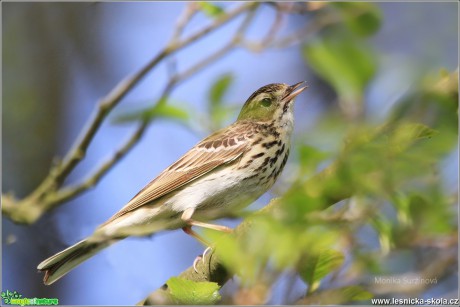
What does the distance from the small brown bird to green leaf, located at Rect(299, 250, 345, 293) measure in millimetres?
1500

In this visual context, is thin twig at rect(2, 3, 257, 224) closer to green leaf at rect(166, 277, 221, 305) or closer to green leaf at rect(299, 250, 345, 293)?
green leaf at rect(166, 277, 221, 305)

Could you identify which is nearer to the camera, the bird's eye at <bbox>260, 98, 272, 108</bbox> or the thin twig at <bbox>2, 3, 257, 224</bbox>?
the thin twig at <bbox>2, 3, 257, 224</bbox>

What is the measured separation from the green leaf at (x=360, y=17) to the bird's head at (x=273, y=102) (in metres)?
1.67

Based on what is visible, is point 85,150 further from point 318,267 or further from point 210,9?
point 318,267

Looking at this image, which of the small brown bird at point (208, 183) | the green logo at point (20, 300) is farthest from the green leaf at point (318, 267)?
the green logo at point (20, 300)

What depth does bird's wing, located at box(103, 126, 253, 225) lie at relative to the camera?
12.8 ft

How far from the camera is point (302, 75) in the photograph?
5258 mm

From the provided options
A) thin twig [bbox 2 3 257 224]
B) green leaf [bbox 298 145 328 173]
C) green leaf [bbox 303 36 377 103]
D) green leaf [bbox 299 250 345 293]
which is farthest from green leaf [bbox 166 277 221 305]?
thin twig [bbox 2 3 257 224]

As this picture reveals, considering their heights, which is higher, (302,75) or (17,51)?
(17,51)

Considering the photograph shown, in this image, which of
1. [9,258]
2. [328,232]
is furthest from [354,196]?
[9,258]

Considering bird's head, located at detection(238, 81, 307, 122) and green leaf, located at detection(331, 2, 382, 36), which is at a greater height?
green leaf, located at detection(331, 2, 382, 36)

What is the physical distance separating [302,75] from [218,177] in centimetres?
164

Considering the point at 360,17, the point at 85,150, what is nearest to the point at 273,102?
the point at 85,150

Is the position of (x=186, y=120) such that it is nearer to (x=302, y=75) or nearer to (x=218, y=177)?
(x=218, y=177)
